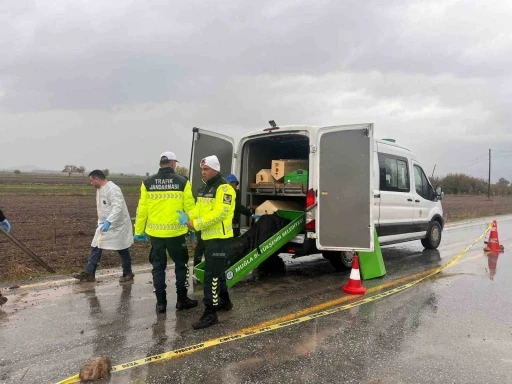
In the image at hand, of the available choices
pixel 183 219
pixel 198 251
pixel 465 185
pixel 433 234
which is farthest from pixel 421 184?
pixel 465 185

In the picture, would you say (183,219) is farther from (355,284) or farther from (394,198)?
(394,198)

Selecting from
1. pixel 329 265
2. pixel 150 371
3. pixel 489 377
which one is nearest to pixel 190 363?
pixel 150 371

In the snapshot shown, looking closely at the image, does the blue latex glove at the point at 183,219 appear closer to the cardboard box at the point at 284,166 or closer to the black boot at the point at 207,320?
the black boot at the point at 207,320

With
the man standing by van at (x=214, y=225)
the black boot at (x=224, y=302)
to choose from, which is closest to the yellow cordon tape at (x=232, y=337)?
the man standing by van at (x=214, y=225)

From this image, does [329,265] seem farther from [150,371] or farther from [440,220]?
[150,371]

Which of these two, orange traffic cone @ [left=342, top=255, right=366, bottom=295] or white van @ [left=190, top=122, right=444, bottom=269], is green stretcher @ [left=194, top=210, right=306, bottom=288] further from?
orange traffic cone @ [left=342, top=255, right=366, bottom=295]

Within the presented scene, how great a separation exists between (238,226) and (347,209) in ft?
6.29

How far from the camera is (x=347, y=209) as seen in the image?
19.3ft

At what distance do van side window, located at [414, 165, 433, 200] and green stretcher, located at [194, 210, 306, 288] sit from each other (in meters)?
3.59

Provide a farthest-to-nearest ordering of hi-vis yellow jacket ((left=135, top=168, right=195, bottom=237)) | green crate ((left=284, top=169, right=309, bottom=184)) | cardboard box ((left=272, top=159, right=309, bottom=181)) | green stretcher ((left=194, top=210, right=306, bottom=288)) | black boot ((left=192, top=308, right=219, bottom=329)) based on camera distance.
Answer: cardboard box ((left=272, top=159, right=309, bottom=181))
green crate ((left=284, top=169, right=309, bottom=184))
green stretcher ((left=194, top=210, right=306, bottom=288))
hi-vis yellow jacket ((left=135, top=168, right=195, bottom=237))
black boot ((left=192, top=308, right=219, bottom=329))

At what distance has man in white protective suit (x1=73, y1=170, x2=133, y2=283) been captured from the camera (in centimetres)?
620

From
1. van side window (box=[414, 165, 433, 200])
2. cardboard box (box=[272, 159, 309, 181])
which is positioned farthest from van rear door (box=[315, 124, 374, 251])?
van side window (box=[414, 165, 433, 200])

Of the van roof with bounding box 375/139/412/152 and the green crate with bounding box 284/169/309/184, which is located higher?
the van roof with bounding box 375/139/412/152

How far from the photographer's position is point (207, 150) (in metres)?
6.95
